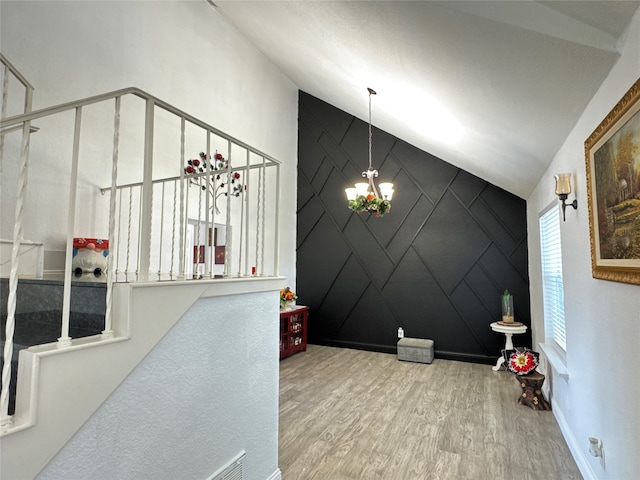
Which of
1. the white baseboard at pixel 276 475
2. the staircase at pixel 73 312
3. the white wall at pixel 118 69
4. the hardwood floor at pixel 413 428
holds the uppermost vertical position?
the white wall at pixel 118 69

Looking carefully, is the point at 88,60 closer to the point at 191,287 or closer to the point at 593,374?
the point at 191,287

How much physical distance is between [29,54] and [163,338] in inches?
113

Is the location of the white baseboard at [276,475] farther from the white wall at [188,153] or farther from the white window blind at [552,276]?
the white window blind at [552,276]

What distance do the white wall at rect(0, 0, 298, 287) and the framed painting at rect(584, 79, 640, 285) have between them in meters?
3.79

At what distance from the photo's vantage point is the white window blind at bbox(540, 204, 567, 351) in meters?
3.21

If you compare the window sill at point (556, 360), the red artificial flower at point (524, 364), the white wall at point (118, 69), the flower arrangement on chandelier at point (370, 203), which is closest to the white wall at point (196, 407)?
the white wall at point (118, 69)

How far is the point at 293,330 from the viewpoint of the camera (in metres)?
5.52

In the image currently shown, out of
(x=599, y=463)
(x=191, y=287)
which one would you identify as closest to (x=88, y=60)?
(x=191, y=287)

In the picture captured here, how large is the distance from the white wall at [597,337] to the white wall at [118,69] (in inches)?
151

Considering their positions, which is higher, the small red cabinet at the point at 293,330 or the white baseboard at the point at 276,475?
the small red cabinet at the point at 293,330

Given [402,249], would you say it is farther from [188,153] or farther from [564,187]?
[188,153]

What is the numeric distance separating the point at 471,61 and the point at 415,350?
4088 mm

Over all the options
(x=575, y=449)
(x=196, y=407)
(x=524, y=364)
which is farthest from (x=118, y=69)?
(x=575, y=449)

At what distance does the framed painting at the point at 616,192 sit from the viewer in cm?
141
